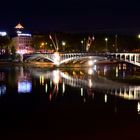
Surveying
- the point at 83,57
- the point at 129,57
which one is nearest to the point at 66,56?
the point at 83,57

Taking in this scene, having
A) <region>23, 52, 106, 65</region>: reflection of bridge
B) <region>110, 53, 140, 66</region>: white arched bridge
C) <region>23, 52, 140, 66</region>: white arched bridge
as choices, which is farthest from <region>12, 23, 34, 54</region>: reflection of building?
<region>110, 53, 140, 66</region>: white arched bridge

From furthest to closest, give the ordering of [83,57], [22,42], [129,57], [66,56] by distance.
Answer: [22,42], [66,56], [83,57], [129,57]

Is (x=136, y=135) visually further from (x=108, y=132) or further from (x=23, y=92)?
(x=23, y=92)

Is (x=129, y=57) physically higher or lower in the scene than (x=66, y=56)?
lower

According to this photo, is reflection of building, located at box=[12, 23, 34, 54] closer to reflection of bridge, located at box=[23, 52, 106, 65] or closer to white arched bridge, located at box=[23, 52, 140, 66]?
white arched bridge, located at box=[23, 52, 140, 66]

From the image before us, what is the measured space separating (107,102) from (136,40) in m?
60.1

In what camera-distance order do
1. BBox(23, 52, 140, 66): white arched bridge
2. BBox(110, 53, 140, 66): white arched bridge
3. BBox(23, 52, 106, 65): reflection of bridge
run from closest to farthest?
BBox(110, 53, 140, 66): white arched bridge, BBox(23, 52, 140, 66): white arched bridge, BBox(23, 52, 106, 65): reflection of bridge

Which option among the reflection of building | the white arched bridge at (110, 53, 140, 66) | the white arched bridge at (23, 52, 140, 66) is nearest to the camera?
the white arched bridge at (110, 53, 140, 66)

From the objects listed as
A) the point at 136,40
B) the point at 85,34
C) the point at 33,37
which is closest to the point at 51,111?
the point at 136,40

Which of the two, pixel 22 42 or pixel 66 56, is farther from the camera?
pixel 22 42

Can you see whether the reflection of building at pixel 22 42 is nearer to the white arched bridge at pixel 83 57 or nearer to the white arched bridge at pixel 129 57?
the white arched bridge at pixel 83 57

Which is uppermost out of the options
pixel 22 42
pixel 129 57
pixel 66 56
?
pixel 22 42

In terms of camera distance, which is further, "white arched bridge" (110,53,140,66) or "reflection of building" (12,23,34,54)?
"reflection of building" (12,23,34,54)

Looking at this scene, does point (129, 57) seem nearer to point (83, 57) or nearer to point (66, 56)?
point (83, 57)
